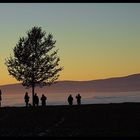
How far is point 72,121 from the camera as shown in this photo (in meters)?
32.5

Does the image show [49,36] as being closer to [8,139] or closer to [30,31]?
[30,31]

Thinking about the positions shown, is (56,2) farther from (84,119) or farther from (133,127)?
(84,119)

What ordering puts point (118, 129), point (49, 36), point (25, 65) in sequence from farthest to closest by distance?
point (49, 36) < point (25, 65) < point (118, 129)

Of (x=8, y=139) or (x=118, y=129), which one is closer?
(x=8, y=139)

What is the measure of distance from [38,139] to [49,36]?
5530 cm

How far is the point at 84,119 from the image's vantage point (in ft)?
108

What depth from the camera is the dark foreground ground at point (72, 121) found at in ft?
90.7

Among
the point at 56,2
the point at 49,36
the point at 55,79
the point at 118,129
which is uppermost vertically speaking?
the point at 49,36

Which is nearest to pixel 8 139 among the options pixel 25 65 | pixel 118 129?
pixel 118 129

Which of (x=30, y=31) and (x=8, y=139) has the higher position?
Answer: (x=30, y=31)

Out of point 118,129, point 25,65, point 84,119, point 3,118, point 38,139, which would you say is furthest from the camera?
point 25,65

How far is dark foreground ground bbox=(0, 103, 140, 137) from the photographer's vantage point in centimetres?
2764

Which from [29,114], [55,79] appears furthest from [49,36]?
[29,114]

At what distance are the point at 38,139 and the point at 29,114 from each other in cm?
3431
